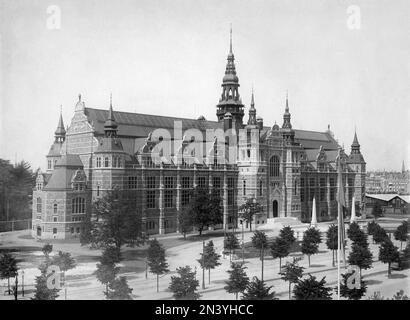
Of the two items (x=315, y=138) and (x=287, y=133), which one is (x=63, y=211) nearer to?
(x=287, y=133)

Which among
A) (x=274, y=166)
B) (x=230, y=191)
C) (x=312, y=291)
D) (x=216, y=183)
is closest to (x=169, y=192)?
(x=216, y=183)

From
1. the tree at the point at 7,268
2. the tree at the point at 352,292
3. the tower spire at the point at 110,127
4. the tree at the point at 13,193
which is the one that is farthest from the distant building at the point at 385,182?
the tree at the point at 7,268

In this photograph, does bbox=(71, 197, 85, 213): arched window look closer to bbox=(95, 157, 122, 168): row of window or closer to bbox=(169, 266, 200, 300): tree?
bbox=(95, 157, 122, 168): row of window

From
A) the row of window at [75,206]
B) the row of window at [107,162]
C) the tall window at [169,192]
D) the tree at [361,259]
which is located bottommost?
the tree at [361,259]

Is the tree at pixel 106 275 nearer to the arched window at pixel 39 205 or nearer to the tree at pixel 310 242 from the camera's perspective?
the tree at pixel 310 242

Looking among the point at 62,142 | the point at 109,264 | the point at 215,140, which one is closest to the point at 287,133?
the point at 215,140

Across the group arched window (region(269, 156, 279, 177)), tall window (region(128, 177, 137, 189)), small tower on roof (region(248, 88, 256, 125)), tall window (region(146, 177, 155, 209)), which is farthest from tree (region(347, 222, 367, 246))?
tall window (region(128, 177, 137, 189))
